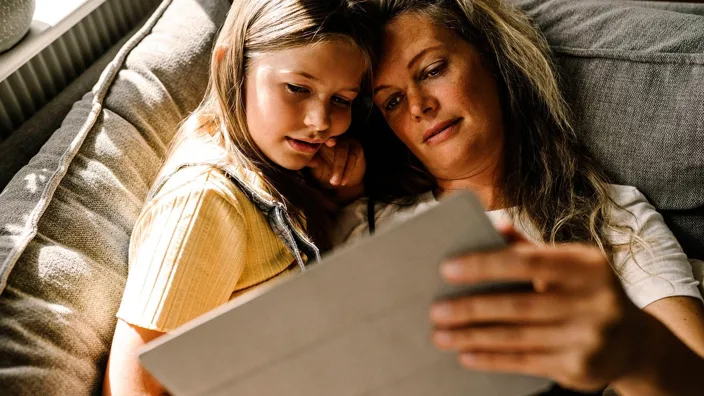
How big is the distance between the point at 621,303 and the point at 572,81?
868mm

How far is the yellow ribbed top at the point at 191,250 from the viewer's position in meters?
0.79

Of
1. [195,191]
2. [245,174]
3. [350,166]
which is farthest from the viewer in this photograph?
[350,166]

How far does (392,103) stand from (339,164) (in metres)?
0.17

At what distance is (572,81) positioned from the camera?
48.4 inches

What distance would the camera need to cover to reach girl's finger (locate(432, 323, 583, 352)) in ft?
1.49

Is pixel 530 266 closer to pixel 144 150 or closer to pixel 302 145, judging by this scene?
pixel 302 145

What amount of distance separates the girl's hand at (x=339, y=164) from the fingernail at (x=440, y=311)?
2.30ft

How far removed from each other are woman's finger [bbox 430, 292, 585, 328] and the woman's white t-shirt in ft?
2.14

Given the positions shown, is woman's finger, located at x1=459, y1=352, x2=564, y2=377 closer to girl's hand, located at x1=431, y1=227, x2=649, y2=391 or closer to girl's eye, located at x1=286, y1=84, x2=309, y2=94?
girl's hand, located at x1=431, y1=227, x2=649, y2=391

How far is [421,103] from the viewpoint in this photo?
113 cm

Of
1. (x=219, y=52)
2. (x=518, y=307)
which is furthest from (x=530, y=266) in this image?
(x=219, y=52)

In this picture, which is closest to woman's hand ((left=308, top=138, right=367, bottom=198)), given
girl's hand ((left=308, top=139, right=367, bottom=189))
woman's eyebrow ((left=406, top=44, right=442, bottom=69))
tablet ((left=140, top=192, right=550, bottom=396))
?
girl's hand ((left=308, top=139, right=367, bottom=189))

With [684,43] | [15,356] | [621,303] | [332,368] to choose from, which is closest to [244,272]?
[15,356]

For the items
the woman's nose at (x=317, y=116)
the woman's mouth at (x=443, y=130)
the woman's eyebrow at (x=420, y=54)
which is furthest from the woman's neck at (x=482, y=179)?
the woman's nose at (x=317, y=116)
